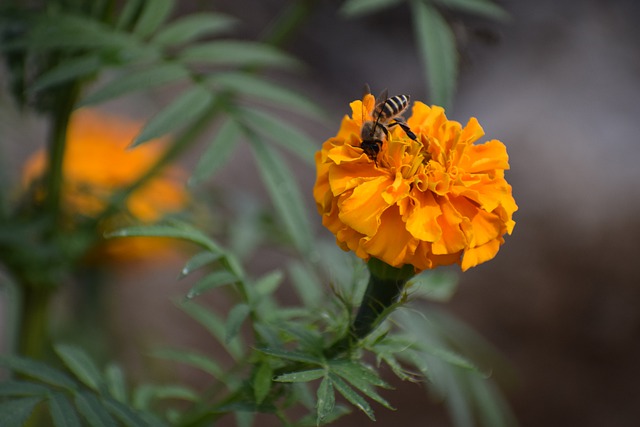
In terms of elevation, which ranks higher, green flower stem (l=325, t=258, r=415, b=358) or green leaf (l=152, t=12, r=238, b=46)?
green leaf (l=152, t=12, r=238, b=46)

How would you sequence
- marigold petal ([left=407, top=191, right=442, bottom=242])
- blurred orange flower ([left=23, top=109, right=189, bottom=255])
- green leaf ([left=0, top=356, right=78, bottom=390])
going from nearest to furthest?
1. marigold petal ([left=407, top=191, right=442, bottom=242])
2. green leaf ([left=0, top=356, right=78, bottom=390])
3. blurred orange flower ([left=23, top=109, right=189, bottom=255])

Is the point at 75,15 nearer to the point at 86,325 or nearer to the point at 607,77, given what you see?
the point at 86,325

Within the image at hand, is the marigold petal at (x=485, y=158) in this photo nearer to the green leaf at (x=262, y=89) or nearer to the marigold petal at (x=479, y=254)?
the marigold petal at (x=479, y=254)

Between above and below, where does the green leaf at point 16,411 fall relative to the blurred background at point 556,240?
above

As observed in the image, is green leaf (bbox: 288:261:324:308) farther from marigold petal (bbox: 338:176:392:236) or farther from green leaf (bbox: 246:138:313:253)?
marigold petal (bbox: 338:176:392:236)

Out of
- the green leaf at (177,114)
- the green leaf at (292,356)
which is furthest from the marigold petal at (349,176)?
the green leaf at (177,114)

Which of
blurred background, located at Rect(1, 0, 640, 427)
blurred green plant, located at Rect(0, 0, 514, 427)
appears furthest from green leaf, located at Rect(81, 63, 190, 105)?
blurred background, located at Rect(1, 0, 640, 427)

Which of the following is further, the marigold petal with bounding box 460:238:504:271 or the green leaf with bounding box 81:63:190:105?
the green leaf with bounding box 81:63:190:105

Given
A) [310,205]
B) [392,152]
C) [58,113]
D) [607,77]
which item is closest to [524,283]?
[310,205]
